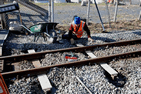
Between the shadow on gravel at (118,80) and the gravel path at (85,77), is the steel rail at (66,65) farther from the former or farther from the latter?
the shadow on gravel at (118,80)

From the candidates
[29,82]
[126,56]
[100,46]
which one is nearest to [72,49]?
[100,46]

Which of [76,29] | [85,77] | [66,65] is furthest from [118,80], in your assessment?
[76,29]

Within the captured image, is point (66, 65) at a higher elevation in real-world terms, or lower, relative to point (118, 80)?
higher

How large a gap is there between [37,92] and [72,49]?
2672mm

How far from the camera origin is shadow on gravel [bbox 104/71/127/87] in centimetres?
462

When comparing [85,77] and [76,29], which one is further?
[76,29]

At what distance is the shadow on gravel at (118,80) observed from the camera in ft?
15.2

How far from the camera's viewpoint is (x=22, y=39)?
7535 mm

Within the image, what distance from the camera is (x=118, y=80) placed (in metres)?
4.80

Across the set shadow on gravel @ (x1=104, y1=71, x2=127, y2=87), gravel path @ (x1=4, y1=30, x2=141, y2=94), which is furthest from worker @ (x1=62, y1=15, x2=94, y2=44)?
shadow on gravel @ (x1=104, y1=71, x2=127, y2=87)

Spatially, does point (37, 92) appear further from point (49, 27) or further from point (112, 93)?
point (49, 27)

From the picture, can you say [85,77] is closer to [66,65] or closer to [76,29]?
[66,65]

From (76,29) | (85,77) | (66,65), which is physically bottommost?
(85,77)

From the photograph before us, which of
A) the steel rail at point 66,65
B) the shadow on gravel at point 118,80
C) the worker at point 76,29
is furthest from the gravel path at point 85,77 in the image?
the worker at point 76,29
